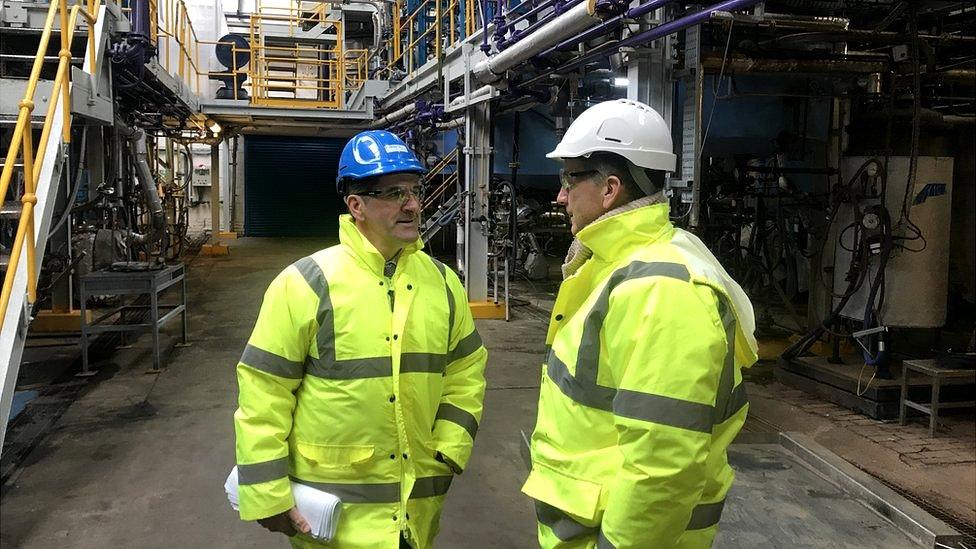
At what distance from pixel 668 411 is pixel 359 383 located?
3.24ft

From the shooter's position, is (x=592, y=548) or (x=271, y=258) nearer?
(x=592, y=548)

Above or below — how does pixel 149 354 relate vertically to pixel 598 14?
below

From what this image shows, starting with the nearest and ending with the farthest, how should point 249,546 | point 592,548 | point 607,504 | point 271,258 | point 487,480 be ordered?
1. point 607,504
2. point 592,548
3. point 249,546
4. point 487,480
5. point 271,258

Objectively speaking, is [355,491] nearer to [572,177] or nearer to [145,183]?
[572,177]

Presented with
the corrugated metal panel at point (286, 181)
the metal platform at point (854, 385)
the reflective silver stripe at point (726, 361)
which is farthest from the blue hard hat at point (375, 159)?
the corrugated metal panel at point (286, 181)

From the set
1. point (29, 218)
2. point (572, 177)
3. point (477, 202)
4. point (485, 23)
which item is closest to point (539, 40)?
point (485, 23)

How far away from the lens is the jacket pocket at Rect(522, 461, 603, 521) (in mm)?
1631

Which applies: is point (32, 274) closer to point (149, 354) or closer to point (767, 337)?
point (149, 354)

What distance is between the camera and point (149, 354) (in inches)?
302

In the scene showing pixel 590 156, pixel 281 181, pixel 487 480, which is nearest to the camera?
pixel 590 156

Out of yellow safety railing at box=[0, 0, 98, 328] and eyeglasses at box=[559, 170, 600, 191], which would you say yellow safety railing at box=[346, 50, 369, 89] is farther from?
eyeglasses at box=[559, 170, 600, 191]

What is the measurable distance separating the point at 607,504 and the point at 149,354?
7.36 meters

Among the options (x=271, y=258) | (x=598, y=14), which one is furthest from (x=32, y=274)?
(x=271, y=258)

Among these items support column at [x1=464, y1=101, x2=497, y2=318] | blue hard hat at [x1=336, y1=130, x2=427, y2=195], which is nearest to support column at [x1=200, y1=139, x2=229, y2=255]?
support column at [x1=464, y1=101, x2=497, y2=318]
